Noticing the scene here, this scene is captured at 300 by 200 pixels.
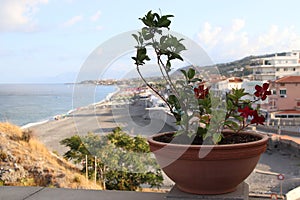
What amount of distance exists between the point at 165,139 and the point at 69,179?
2.70m

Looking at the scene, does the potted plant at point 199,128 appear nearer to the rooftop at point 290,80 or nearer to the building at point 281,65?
→ the rooftop at point 290,80

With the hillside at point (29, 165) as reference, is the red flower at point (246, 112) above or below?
above

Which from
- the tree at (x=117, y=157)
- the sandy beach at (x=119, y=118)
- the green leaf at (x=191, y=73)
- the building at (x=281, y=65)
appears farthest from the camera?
the building at (x=281, y=65)

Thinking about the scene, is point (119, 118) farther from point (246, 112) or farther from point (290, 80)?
point (290, 80)

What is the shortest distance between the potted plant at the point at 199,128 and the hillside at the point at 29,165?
1.97 metres

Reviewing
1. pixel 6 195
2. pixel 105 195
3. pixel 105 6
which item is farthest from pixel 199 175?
pixel 105 6

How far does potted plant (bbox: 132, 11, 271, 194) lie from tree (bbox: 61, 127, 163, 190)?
0.31 m

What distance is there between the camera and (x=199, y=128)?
91 cm

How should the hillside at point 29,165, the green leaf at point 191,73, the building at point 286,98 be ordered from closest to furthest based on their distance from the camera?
1. the green leaf at point 191,73
2. the hillside at point 29,165
3. the building at point 286,98

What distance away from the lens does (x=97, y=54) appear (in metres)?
0.99

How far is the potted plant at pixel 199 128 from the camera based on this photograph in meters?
0.83

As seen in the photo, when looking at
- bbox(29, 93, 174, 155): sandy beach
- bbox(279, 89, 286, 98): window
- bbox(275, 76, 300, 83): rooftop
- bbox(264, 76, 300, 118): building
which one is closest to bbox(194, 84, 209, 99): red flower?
bbox(29, 93, 174, 155): sandy beach

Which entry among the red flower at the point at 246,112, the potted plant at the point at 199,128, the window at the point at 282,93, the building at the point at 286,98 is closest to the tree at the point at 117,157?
the potted plant at the point at 199,128

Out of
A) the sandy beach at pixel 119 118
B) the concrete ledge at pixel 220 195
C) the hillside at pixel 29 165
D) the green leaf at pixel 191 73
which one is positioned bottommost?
the hillside at pixel 29 165
